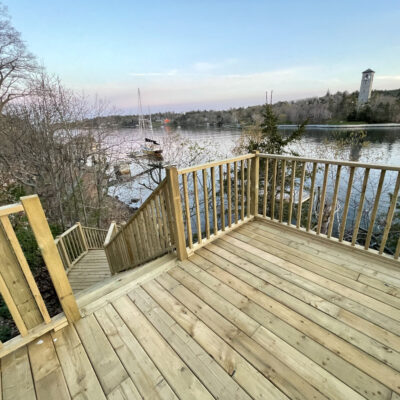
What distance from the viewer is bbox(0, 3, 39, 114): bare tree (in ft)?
23.3

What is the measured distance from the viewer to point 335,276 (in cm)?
186

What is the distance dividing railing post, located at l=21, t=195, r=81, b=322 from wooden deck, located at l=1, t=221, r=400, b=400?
16cm

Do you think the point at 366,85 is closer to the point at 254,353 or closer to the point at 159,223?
the point at 159,223

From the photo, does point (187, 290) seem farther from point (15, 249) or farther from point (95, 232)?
point (95, 232)

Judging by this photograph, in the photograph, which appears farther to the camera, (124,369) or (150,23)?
(150,23)

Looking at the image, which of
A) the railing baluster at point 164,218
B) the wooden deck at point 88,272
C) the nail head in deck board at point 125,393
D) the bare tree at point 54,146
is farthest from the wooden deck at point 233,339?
the bare tree at point 54,146

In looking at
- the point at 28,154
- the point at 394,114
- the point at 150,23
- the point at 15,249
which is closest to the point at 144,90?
the point at 150,23

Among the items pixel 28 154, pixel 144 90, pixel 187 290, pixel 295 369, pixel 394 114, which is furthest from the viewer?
pixel 394 114

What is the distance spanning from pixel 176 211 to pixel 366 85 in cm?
2594

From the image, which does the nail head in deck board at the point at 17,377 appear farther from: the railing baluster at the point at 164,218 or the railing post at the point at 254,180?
the railing post at the point at 254,180

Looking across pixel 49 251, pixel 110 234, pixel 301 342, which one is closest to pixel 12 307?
pixel 49 251

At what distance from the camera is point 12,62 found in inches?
324

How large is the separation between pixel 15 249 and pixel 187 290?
126 centimetres

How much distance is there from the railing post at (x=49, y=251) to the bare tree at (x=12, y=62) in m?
8.34
